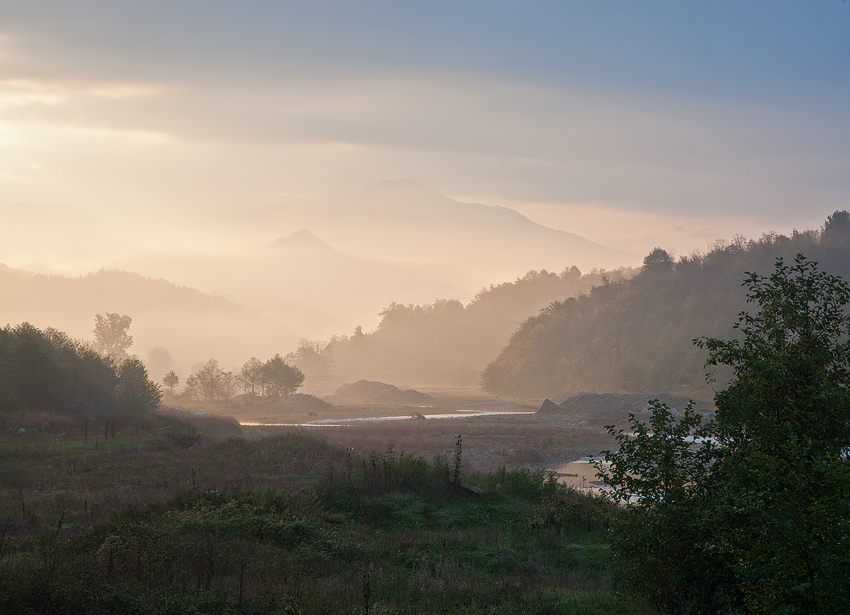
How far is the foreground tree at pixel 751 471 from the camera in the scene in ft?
26.0

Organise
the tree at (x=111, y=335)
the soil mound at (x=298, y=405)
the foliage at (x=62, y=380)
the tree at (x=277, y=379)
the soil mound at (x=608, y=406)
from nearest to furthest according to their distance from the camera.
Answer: the foliage at (x=62, y=380) → the soil mound at (x=608, y=406) → the soil mound at (x=298, y=405) → the tree at (x=277, y=379) → the tree at (x=111, y=335)

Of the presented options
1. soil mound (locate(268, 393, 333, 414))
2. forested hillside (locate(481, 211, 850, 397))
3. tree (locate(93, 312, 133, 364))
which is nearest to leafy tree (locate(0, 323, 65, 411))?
soil mound (locate(268, 393, 333, 414))

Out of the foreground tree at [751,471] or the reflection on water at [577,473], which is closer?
the foreground tree at [751,471]

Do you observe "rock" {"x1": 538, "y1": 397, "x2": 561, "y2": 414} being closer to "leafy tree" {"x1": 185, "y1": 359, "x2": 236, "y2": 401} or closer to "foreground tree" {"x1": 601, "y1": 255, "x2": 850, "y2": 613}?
"leafy tree" {"x1": 185, "y1": 359, "x2": 236, "y2": 401}

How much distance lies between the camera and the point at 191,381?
89.4 metres

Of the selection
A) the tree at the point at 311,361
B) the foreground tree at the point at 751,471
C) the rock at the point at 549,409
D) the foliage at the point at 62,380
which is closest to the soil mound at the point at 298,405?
the foliage at the point at 62,380

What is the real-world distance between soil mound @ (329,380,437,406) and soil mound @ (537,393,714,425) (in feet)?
79.4

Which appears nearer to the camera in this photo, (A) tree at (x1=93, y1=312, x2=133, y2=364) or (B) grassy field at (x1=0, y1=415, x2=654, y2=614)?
(B) grassy field at (x1=0, y1=415, x2=654, y2=614)

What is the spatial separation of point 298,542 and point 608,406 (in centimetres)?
6542

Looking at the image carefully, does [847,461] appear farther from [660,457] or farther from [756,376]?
[660,457]

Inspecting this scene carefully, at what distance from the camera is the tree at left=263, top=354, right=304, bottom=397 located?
290ft

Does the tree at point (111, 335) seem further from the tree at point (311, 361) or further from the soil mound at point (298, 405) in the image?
the soil mound at point (298, 405)

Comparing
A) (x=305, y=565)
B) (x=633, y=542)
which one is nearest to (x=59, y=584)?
(x=305, y=565)

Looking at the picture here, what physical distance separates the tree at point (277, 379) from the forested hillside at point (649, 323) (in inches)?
2128
